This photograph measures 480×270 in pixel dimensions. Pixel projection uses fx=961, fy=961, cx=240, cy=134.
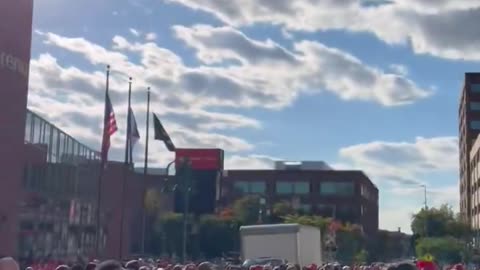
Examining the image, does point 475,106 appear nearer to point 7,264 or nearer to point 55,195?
point 55,195

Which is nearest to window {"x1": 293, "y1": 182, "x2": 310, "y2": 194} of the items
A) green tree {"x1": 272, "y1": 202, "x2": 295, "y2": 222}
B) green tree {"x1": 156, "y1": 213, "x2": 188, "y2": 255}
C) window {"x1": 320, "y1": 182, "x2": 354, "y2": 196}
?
window {"x1": 320, "y1": 182, "x2": 354, "y2": 196}

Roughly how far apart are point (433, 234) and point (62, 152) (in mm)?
59779

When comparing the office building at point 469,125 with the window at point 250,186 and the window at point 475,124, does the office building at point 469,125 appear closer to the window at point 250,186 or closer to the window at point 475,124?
the window at point 475,124

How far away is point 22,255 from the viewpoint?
48344 mm

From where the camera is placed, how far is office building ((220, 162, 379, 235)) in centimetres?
13125

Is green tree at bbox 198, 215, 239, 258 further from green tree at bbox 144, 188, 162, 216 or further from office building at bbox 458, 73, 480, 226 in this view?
office building at bbox 458, 73, 480, 226

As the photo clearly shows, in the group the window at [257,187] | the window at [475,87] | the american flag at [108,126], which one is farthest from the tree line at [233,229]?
the american flag at [108,126]

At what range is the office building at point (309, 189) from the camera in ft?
431

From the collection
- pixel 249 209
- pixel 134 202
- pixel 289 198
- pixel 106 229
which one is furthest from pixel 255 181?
pixel 106 229

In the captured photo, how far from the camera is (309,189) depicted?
133 meters

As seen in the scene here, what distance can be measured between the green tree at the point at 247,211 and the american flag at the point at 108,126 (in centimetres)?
6299

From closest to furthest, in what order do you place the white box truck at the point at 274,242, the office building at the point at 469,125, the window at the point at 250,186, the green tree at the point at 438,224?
the white box truck at the point at 274,242 → the green tree at the point at 438,224 → the office building at the point at 469,125 → the window at the point at 250,186

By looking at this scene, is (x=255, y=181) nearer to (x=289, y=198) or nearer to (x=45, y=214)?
(x=289, y=198)

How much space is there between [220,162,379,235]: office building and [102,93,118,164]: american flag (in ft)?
274
